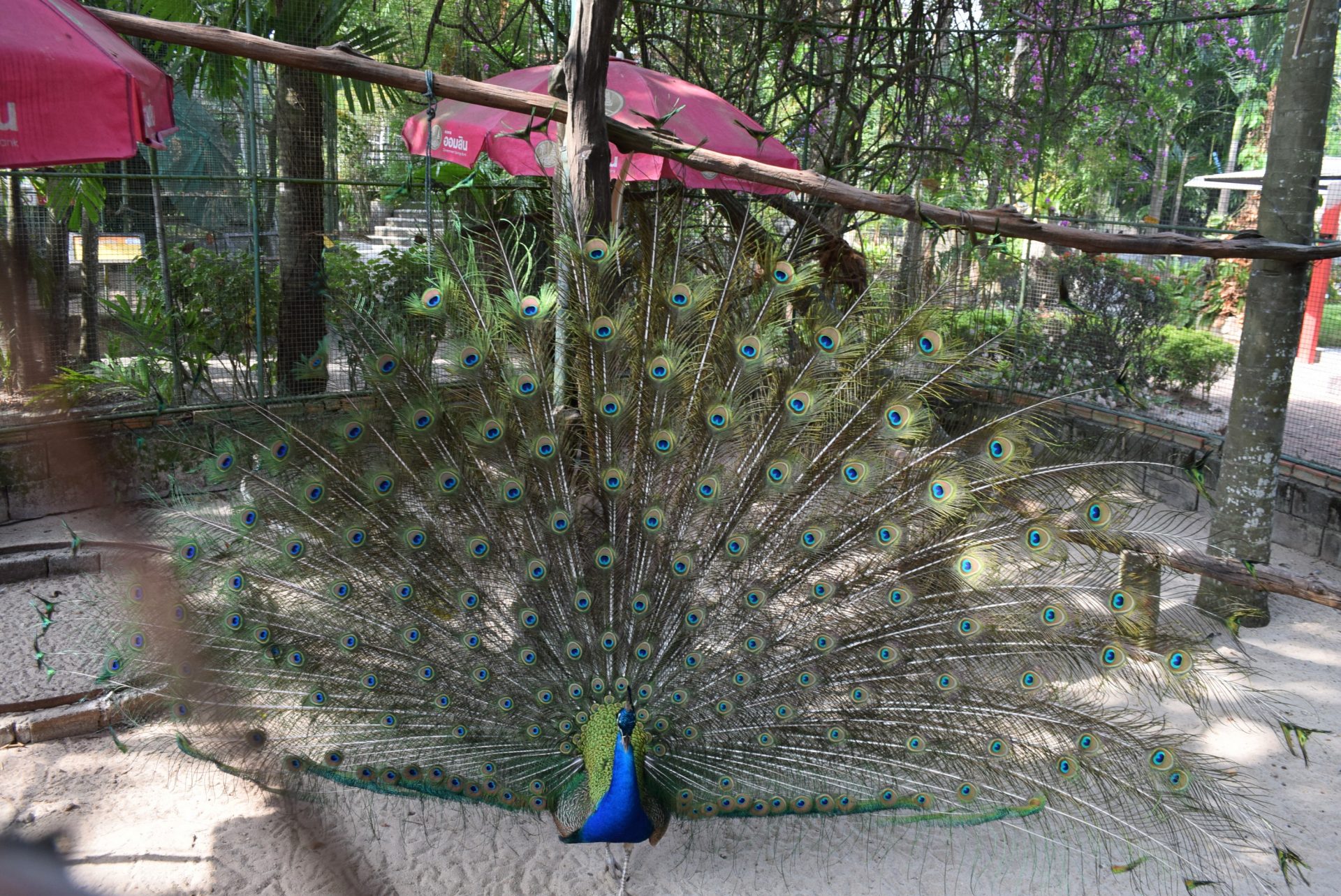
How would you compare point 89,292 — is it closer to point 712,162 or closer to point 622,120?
point 622,120

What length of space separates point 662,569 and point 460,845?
1437mm

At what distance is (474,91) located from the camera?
3.94m

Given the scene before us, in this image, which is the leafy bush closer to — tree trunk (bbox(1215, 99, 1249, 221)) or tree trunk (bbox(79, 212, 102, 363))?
tree trunk (bbox(79, 212, 102, 363))

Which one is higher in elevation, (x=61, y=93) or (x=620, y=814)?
(x=61, y=93)

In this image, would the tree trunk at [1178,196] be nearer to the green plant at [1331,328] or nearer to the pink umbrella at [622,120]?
the green plant at [1331,328]

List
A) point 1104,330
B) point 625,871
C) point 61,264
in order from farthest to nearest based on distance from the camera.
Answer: point 1104,330 < point 61,264 < point 625,871

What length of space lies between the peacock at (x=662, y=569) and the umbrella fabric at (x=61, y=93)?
1044 mm

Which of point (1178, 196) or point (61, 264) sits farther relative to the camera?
point (1178, 196)

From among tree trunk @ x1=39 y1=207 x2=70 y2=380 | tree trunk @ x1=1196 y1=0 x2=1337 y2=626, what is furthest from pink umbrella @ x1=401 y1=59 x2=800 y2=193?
tree trunk @ x1=1196 y1=0 x2=1337 y2=626

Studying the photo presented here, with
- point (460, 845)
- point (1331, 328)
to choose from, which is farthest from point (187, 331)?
point (1331, 328)

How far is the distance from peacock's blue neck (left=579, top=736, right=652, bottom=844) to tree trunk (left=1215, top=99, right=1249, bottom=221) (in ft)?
115

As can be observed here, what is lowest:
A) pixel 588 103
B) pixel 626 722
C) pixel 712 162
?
pixel 626 722

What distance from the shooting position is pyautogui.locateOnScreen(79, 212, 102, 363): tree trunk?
826 cm

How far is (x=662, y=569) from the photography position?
381 cm
